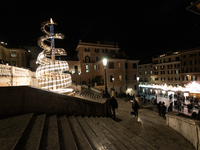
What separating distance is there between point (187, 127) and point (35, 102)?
24.1ft

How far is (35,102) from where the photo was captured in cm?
448

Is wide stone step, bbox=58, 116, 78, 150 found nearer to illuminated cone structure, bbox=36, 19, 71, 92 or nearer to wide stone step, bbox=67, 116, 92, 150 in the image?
wide stone step, bbox=67, 116, 92, 150

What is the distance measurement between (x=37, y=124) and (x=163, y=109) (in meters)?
9.93

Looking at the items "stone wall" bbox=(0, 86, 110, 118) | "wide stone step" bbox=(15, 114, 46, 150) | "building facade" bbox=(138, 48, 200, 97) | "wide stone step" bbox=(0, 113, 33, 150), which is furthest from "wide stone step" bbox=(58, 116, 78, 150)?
"building facade" bbox=(138, 48, 200, 97)

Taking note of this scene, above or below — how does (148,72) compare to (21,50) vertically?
below

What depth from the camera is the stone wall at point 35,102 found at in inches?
154

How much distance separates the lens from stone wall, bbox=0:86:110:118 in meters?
3.90

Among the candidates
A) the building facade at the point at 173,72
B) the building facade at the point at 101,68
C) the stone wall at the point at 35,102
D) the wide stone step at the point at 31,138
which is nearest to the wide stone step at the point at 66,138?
the wide stone step at the point at 31,138

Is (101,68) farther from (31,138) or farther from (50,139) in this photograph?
(31,138)

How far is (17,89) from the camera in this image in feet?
13.8

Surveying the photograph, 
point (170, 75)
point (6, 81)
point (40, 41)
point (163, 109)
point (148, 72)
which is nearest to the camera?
point (6, 81)

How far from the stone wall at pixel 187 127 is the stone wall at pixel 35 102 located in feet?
17.9

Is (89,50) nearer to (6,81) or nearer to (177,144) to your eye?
(6,81)

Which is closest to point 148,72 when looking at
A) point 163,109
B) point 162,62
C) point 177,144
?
point 162,62
